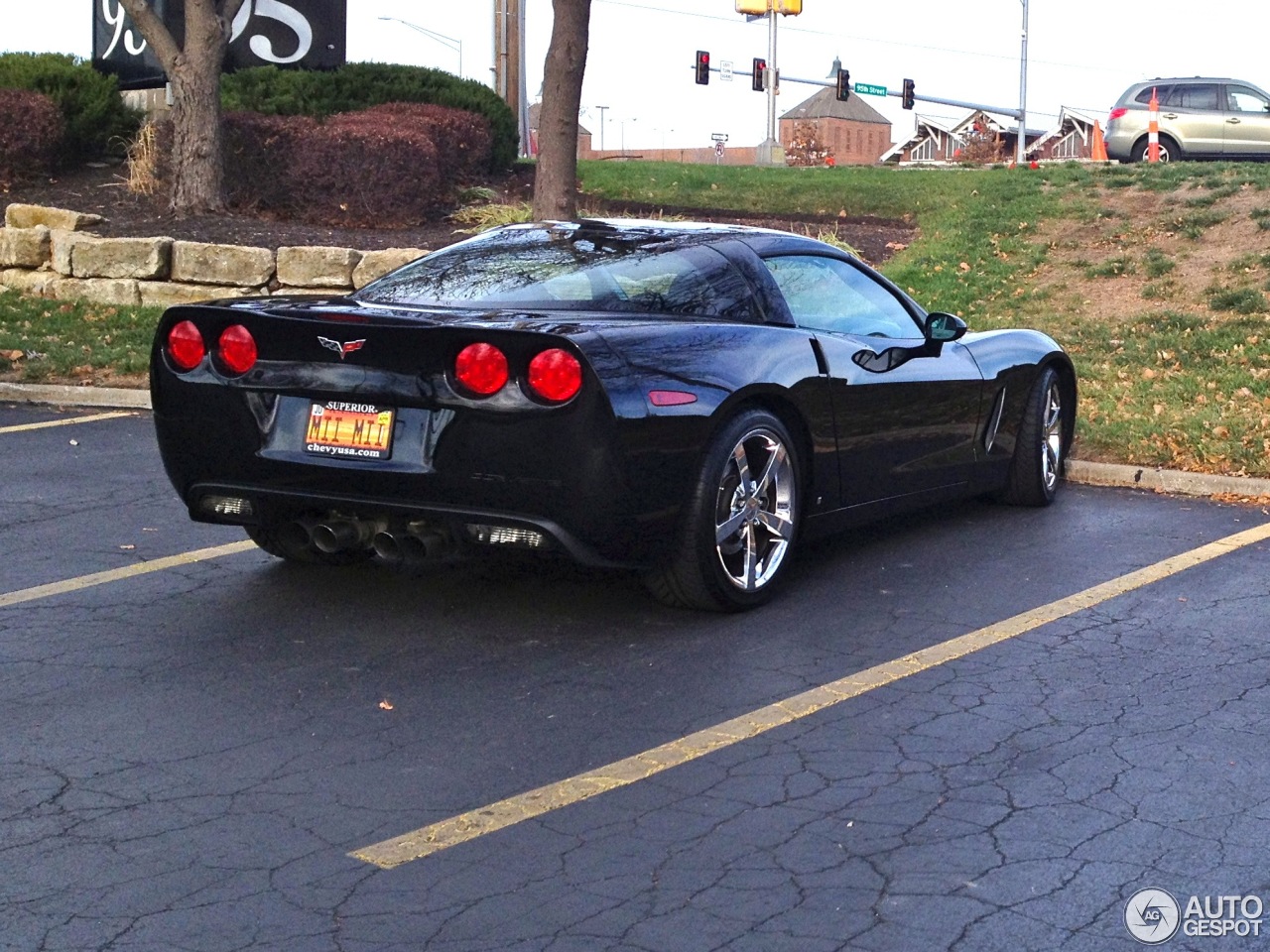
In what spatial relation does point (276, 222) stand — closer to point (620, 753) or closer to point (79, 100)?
point (79, 100)

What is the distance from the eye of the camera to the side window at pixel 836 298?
246 inches

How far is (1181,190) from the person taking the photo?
18.9m

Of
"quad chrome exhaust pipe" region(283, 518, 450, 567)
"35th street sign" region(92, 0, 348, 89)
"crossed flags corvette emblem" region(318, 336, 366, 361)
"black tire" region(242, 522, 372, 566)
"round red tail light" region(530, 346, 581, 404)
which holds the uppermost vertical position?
"35th street sign" region(92, 0, 348, 89)

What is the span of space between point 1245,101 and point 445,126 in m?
15.6

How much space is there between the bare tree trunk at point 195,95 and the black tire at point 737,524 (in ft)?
38.1

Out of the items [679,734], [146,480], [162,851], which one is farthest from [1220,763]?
[146,480]

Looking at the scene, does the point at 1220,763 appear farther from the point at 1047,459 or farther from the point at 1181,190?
the point at 1181,190

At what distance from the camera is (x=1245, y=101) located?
2731 cm

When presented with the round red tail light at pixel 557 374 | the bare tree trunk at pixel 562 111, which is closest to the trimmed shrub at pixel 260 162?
the bare tree trunk at pixel 562 111

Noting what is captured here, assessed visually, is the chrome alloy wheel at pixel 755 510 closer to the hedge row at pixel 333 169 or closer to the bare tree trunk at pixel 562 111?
the bare tree trunk at pixel 562 111

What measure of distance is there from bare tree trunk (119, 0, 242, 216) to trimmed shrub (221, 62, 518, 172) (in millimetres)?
1817

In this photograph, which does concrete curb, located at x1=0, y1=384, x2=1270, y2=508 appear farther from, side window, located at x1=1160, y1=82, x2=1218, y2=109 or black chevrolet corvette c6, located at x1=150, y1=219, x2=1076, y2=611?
side window, located at x1=1160, y1=82, x2=1218, y2=109

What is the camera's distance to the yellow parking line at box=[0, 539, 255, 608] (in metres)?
5.76

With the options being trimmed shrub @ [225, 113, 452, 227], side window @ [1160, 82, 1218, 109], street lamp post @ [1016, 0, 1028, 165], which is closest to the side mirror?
trimmed shrub @ [225, 113, 452, 227]
